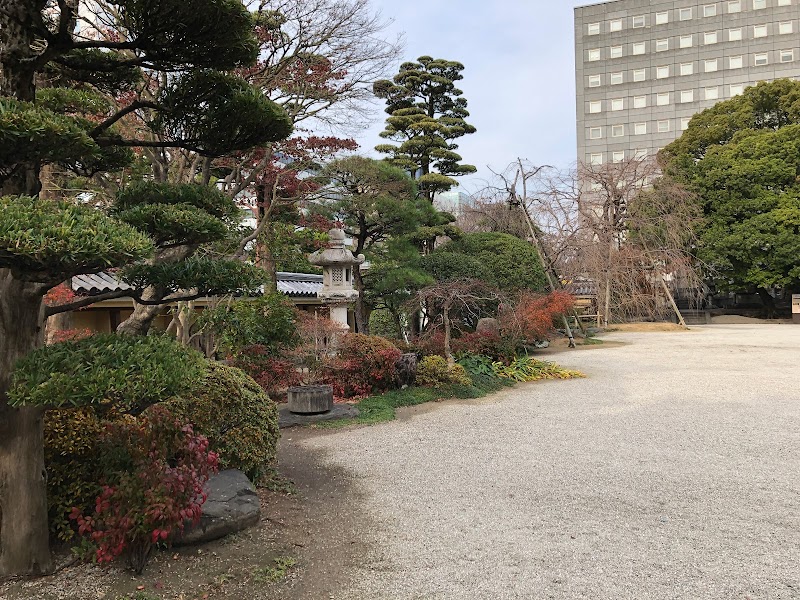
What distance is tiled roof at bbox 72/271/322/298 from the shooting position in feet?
26.6

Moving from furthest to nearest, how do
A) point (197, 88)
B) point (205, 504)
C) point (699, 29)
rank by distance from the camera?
point (699, 29)
point (205, 504)
point (197, 88)

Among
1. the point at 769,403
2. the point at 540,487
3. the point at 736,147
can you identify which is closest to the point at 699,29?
the point at 736,147

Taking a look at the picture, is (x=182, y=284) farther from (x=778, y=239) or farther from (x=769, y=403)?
(x=778, y=239)

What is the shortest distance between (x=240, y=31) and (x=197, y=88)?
1.34 feet

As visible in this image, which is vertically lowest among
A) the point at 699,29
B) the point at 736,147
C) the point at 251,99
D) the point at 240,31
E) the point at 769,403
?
the point at 769,403

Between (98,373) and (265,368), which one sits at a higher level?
(98,373)

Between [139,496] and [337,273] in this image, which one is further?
[337,273]

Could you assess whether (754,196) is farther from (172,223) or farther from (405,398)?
(172,223)

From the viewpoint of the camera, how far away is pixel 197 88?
2795 mm

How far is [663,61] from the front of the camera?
132ft

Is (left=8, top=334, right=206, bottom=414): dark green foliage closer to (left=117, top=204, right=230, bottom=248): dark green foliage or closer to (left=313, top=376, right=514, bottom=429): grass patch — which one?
(left=117, top=204, right=230, bottom=248): dark green foliage

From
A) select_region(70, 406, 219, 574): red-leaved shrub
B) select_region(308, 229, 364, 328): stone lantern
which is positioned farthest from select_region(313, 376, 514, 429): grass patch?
select_region(70, 406, 219, 574): red-leaved shrub

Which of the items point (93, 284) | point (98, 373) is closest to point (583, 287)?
point (93, 284)

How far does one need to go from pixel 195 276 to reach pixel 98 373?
753 millimetres
